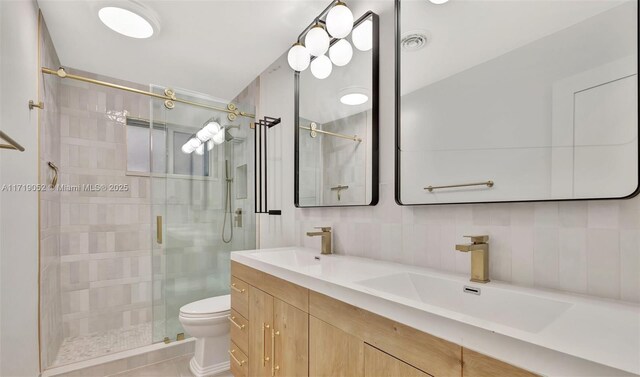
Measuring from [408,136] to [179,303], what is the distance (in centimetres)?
217

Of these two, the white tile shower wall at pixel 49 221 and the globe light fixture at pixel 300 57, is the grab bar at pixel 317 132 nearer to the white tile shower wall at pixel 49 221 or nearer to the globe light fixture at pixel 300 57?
the globe light fixture at pixel 300 57

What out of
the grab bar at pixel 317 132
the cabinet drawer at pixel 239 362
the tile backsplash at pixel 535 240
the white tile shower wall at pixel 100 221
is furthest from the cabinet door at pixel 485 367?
the white tile shower wall at pixel 100 221

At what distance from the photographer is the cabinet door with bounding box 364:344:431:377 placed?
749 millimetres

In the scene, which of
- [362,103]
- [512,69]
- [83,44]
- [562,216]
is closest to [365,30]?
[362,103]

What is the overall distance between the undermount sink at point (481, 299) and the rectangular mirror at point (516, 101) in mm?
308

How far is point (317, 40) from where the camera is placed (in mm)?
1681

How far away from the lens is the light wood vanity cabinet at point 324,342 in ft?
2.23

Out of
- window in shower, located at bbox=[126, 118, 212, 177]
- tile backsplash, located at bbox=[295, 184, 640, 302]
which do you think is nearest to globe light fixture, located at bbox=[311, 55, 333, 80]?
tile backsplash, located at bbox=[295, 184, 640, 302]

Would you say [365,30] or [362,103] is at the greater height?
[365,30]

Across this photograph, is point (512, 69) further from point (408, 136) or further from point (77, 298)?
point (77, 298)

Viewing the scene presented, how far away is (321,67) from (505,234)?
137cm

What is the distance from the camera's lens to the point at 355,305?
0.91m

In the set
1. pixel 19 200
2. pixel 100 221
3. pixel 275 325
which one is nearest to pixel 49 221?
pixel 100 221

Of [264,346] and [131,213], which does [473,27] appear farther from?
[131,213]
